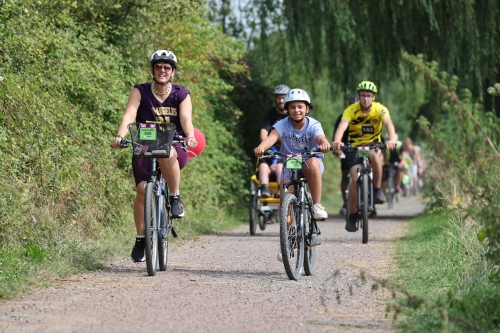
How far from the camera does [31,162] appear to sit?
9.63 metres

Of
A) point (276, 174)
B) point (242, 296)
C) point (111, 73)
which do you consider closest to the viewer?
point (242, 296)

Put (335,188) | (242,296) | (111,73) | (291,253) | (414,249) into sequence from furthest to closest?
1. (335,188)
2. (111,73)
3. (414,249)
4. (291,253)
5. (242,296)

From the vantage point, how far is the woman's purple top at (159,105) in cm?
925

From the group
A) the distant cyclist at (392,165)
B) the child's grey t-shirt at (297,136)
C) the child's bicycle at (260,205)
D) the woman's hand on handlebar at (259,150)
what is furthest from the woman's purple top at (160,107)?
the distant cyclist at (392,165)

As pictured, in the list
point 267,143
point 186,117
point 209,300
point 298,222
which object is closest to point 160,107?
point 186,117

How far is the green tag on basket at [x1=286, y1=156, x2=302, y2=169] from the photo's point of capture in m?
8.97

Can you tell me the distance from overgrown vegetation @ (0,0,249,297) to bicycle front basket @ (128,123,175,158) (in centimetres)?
108

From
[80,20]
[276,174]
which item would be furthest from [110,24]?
[276,174]

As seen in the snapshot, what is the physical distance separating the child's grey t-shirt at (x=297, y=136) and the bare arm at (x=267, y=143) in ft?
0.19

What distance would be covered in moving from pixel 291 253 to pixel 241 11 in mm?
11618

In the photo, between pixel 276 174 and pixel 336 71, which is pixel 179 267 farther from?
pixel 336 71

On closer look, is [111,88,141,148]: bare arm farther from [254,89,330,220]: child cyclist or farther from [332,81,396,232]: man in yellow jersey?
[332,81,396,232]: man in yellow jersey

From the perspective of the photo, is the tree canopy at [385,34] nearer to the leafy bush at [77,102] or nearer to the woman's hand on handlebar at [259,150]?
the leafy bush at [77,102]

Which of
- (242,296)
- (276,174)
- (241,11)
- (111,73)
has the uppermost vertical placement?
(241,11)
